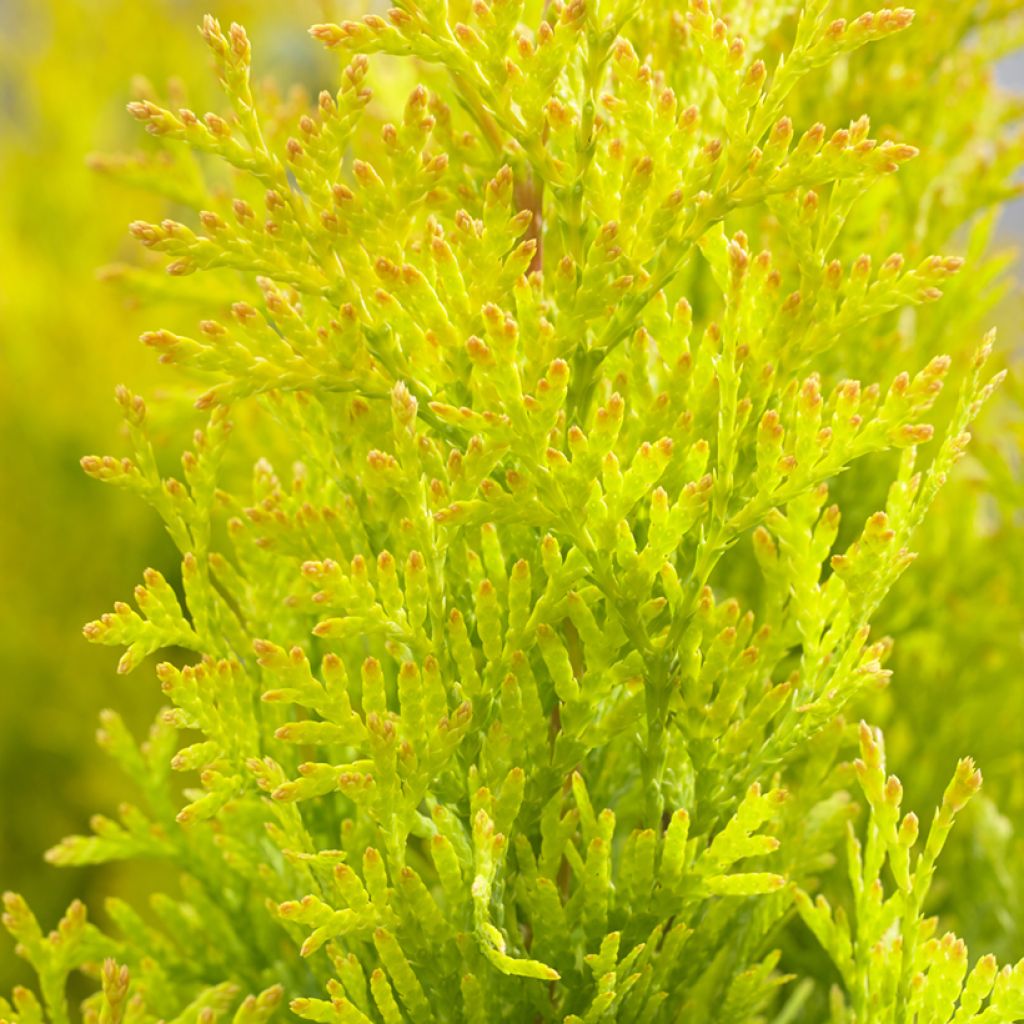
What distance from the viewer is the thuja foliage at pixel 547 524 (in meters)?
1.27

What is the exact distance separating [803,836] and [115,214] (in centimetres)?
493

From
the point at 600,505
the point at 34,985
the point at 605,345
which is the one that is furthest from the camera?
the point at 34,985

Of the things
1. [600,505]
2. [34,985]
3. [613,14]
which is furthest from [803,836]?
[34,985]

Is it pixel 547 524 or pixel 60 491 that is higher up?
pixel 547 524

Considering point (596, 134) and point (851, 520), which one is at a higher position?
point (596, 134)

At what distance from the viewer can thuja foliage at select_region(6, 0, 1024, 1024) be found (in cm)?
127

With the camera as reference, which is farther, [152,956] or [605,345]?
[152,956]

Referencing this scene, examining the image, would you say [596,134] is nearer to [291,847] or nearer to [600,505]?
[600,505]

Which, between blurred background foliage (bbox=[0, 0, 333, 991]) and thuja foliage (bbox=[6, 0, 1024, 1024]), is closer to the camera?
thuja foliage (bbox=[6, 0, 1024, 1024])

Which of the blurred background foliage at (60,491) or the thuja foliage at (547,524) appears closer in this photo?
the thuja foliage at (547,524)

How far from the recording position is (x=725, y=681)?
1.35 m

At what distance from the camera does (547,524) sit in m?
1.29

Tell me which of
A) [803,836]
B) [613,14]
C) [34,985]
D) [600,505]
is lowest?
[34,985]

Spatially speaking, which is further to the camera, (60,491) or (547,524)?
(60,491)
